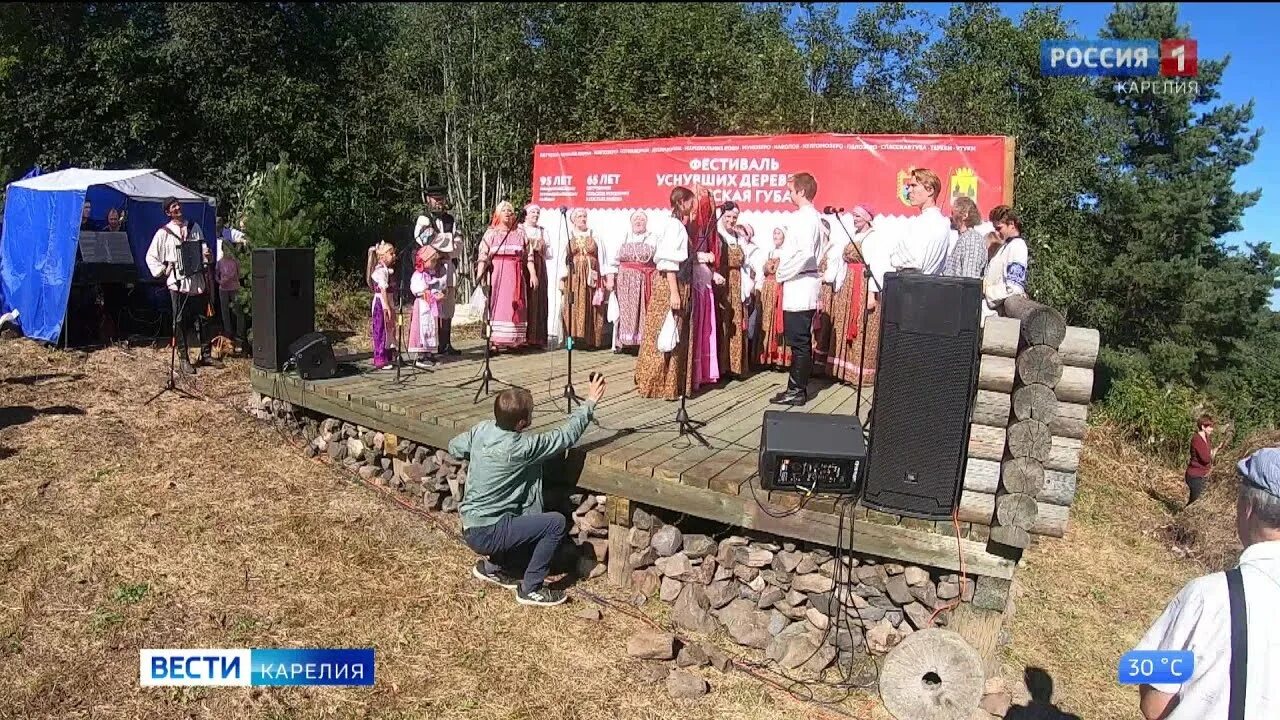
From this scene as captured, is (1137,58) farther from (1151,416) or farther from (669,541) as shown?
(669,541)

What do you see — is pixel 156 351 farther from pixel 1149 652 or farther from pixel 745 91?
pixel 1149 652

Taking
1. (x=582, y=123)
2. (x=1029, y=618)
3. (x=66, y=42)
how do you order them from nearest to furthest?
(x=1029, y=618) → (x=582, y=123) → (x=66, y=42)

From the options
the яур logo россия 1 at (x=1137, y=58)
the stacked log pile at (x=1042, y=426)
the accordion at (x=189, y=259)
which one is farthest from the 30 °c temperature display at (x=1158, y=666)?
the яур logo россия 1 at (x=1137, y=58)

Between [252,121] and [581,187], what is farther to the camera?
[252,121]

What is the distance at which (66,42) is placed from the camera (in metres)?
16.6

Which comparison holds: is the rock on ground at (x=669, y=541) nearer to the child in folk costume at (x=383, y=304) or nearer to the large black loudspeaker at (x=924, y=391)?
the large black loudspeaker at (x=924, y=391)

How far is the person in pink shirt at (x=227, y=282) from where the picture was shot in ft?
29.1

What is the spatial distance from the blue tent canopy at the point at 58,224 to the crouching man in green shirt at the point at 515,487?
277 inches

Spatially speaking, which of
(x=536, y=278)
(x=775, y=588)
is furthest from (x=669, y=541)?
(x=536, y=278)

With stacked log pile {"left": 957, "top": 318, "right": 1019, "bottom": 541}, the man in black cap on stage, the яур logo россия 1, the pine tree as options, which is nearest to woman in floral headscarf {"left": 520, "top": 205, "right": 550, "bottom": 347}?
the man in black cap on stage

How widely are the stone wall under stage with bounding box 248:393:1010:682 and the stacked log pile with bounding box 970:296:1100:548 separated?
337 mm

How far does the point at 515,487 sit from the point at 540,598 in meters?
0.63

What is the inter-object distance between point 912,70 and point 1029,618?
35.0 feet

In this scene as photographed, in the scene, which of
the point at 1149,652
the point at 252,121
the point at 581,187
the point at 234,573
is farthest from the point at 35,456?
the point at 252,121
